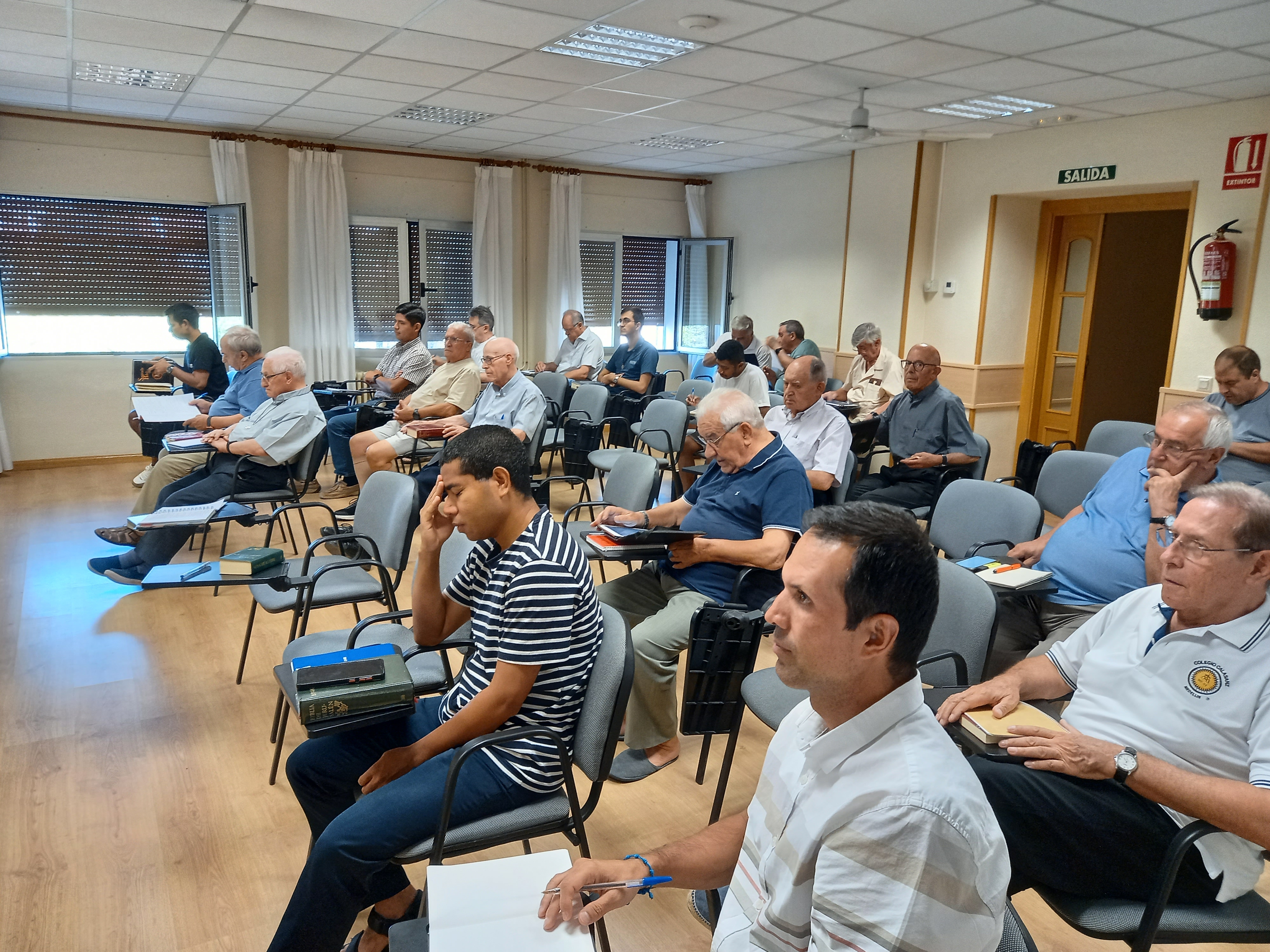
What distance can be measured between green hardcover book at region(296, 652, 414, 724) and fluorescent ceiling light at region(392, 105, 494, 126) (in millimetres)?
5872

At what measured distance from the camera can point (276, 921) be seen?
7.36 ft

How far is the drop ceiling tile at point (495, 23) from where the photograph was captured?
4.25 m

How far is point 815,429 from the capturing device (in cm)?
439

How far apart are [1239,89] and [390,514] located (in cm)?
584

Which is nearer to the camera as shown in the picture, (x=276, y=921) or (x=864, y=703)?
(x=864, y=703)

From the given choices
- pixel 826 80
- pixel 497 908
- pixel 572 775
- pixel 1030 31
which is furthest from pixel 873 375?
pixel 497 908

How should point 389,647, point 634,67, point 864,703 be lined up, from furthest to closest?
point 634,67 < point 389,647 < point 864,703

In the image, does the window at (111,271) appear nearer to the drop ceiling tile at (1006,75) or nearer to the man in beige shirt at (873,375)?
the man in beige shirt at (873,375)

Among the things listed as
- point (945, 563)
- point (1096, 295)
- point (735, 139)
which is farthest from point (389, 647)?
point (1096, 295)

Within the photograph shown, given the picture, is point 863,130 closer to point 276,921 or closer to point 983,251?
point 983,251

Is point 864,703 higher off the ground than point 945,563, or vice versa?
point 864,703

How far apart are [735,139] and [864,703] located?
7778 millimetres

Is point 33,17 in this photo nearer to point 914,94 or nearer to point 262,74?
point 262,74

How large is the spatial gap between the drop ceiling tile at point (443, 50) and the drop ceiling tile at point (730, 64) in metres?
0.32
